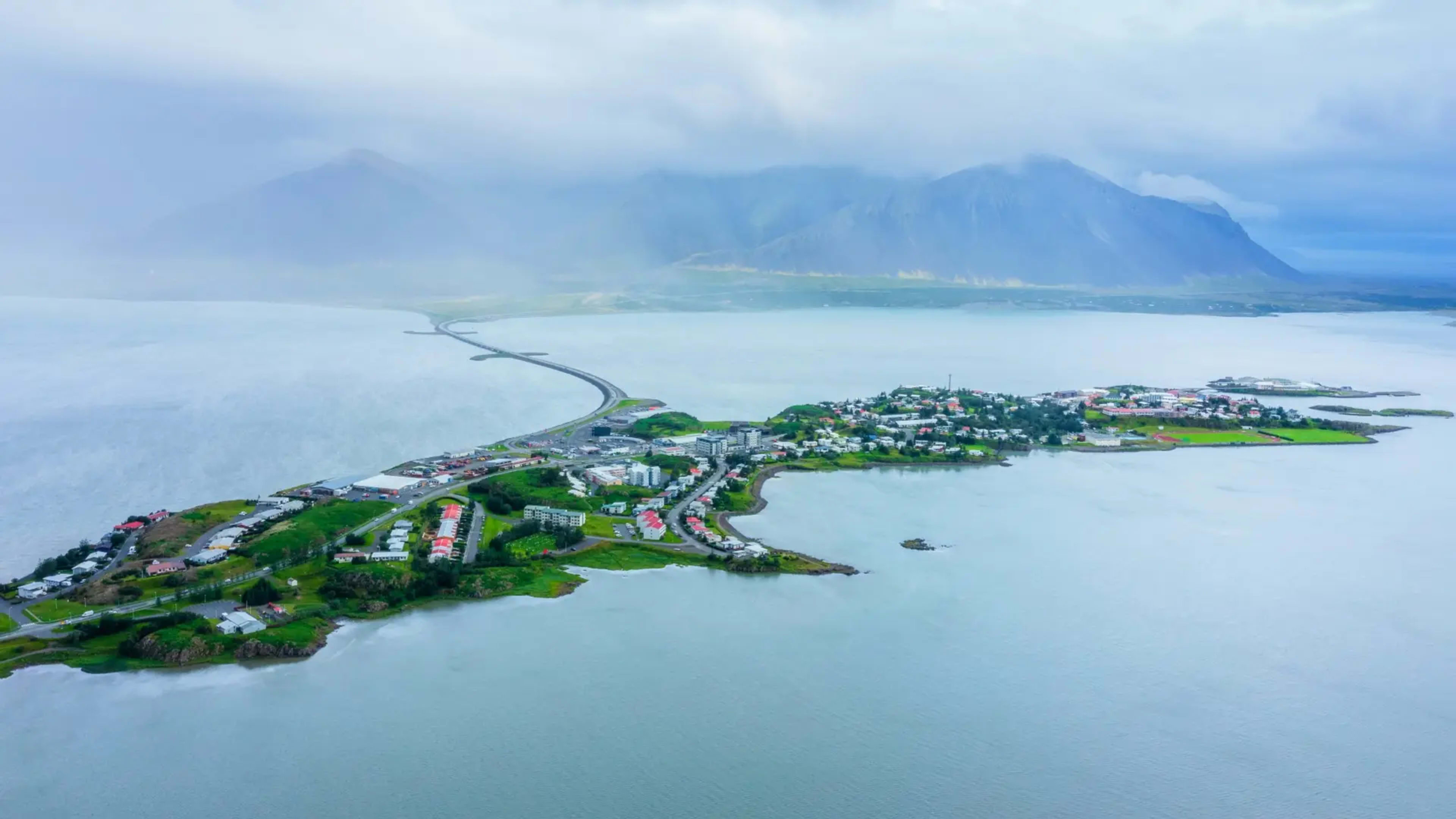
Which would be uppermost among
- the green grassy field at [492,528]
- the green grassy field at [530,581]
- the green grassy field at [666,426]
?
the green grassy field at [666,426]

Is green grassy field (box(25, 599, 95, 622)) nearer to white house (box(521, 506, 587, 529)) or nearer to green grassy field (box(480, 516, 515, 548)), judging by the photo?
green grassy field (box(480, 516, 515, 548))

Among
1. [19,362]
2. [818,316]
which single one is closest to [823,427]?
[19,362]

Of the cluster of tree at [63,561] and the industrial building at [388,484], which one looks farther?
the industrial building at [388,484]

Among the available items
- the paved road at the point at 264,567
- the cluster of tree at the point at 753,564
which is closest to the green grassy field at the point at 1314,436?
the paved road at the point at 264,567

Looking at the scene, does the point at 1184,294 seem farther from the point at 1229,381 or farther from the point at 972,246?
the point at 1229,381

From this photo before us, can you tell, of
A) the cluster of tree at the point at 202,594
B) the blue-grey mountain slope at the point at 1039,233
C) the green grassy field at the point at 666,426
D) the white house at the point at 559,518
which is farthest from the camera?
the blue-grey mountain slope at the point at 1039,233

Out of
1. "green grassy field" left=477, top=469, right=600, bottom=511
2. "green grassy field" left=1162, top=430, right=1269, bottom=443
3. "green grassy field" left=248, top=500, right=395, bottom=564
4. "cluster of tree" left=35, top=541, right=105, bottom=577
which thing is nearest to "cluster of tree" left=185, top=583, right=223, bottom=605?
"green grassy field" left=248, top=500, right=395, bottom=564

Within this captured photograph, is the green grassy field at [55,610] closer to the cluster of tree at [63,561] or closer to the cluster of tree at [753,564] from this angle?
the cluster of tree at [63,561]
